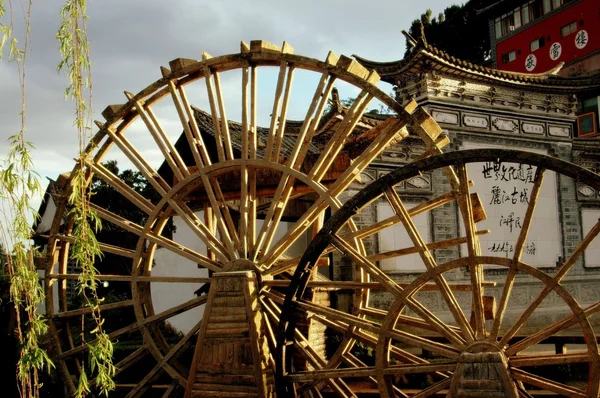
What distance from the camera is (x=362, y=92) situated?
6.34 meters

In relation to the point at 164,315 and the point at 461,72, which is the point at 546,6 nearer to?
the point at 461,72

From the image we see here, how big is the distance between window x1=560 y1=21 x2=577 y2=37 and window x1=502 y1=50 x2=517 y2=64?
2388 millimetres

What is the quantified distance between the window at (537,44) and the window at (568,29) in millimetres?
881

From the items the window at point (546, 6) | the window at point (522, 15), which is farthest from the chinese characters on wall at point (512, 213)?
the window at point (522, 15)

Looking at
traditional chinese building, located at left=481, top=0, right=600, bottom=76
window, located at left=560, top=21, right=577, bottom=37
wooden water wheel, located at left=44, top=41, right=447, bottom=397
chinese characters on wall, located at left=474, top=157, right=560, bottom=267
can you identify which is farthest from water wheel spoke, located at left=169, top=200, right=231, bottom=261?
window, located at left=560, top=21, right=577, bottom=37

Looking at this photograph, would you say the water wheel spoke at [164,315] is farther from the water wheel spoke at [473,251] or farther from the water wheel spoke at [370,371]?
the water wheel spoke at [473,251]

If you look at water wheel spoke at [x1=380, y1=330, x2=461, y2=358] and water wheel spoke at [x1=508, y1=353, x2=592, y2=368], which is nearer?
water wheel spoke at [x1=508, y1=353, x2=592, y2=368]

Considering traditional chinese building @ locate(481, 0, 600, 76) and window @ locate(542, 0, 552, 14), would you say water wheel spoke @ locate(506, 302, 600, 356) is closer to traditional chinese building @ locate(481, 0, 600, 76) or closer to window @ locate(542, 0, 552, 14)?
traditional chinese building @ locate(481, 0, 600, 76)

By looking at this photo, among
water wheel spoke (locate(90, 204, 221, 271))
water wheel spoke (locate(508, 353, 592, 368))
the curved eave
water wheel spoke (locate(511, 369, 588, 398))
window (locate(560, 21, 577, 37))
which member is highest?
window (locate(560, 21, 577, 37))

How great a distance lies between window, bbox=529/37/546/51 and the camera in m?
23.5

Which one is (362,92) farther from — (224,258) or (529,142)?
(529,142)

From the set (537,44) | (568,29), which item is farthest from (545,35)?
(568,29)

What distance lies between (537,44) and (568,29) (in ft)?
4.83

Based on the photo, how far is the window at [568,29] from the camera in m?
22.2
